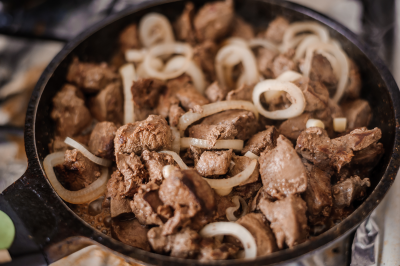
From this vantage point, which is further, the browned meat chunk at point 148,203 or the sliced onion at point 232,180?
the sliced onion at point 232,180

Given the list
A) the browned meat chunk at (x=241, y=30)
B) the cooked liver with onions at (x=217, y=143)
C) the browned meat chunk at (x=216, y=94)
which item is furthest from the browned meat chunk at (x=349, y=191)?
the browned meat chunk at (x=241, y=30)

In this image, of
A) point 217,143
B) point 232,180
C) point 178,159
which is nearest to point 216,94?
point 217,143

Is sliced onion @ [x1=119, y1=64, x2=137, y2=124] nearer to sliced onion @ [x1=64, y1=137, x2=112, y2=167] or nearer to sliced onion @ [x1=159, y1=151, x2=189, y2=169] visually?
sliced onion @ [x1=64, y1=137, x2=112, y2=167]

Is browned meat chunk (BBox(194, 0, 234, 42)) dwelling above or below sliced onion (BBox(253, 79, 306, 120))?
above

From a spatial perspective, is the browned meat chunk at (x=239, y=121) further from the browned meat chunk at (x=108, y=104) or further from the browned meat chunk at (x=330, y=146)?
the browned meat chunk at (x=108, y=104)

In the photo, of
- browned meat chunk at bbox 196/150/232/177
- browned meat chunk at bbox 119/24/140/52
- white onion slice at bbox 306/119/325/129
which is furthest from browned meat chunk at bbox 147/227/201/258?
browned meat chunk at bbox 119/24/140/52
